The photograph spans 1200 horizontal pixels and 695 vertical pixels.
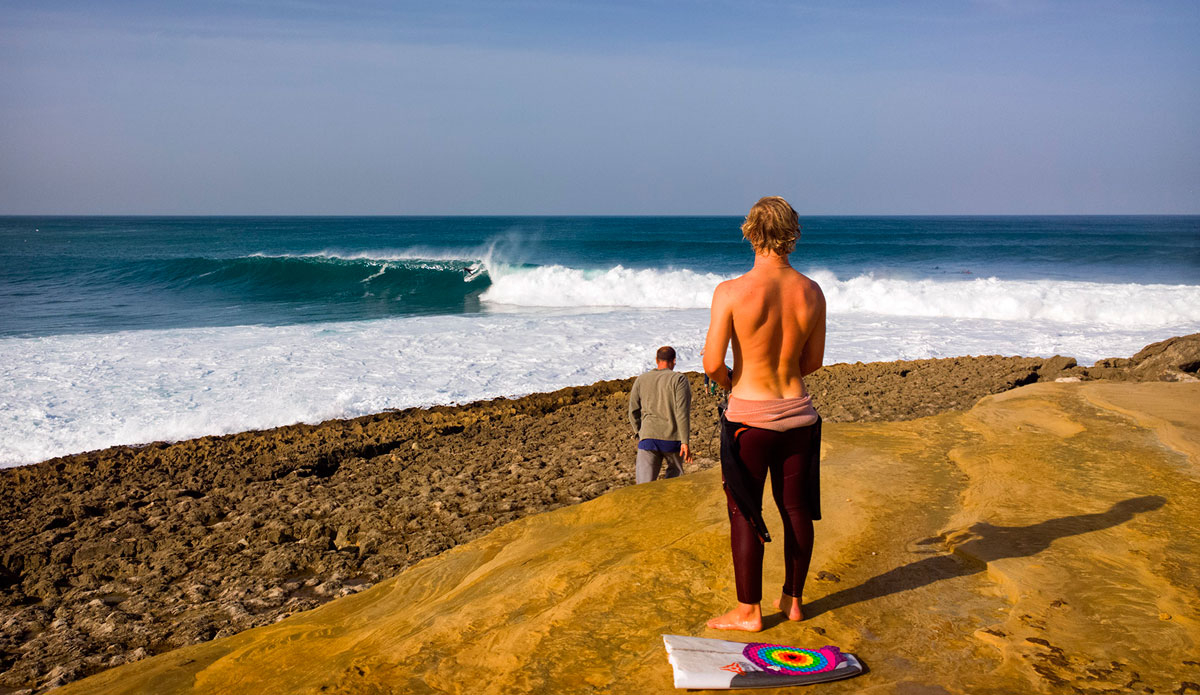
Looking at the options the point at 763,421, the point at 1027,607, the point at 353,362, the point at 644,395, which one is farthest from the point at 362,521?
the point at 353,362

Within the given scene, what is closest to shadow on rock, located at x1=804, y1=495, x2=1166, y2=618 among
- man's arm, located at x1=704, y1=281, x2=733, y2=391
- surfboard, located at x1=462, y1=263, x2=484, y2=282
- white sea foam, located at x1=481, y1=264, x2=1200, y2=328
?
man's arm, located at x1=704, y1=281, x2=733, y2=391

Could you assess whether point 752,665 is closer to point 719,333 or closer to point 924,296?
point 719,333

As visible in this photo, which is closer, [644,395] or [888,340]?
[644,395]

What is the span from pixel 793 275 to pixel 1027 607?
1612mm

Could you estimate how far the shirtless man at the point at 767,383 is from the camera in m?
2.76

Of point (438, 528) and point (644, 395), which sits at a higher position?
point (644, 395)

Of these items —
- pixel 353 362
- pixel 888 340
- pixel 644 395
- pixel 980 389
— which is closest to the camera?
pixel 644 395

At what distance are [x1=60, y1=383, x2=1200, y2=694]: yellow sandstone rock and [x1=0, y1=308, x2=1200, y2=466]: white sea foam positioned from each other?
263 inches

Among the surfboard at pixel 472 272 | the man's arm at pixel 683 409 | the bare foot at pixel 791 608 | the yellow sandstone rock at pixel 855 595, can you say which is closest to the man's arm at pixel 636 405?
the man's arm at pixel 683 409

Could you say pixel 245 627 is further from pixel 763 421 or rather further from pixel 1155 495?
pixel 1155 495

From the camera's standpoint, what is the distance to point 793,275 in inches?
109

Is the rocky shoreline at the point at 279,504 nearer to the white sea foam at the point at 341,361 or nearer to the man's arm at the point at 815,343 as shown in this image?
A: the white sea foam at the point at 341,361

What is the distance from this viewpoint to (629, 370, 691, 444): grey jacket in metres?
5.63

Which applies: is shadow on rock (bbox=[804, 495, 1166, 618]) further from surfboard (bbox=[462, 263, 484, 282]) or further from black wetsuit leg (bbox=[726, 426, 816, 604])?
surfboard (bbox=[462, 263, 484, 282])
